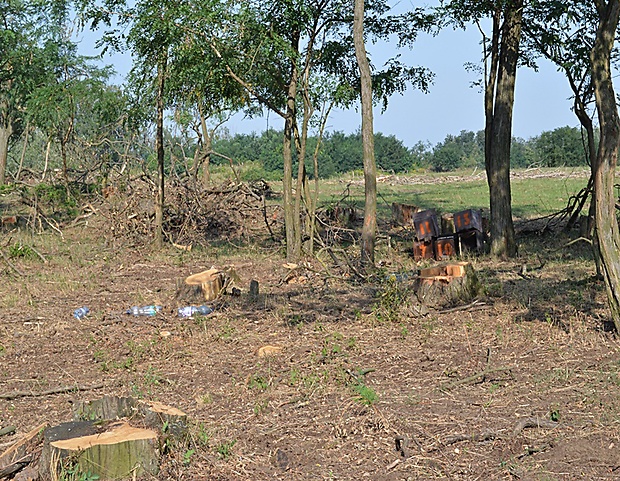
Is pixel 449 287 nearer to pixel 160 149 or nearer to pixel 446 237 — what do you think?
pixel 446 237

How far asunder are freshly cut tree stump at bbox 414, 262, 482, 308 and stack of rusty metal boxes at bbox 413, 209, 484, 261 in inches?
155

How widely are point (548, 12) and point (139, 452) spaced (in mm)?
10077

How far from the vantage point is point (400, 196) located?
2689 cm

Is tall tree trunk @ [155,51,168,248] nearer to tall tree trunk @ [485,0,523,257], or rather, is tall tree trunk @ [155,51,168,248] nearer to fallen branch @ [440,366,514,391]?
tall tree trunk @ [485,0,523,257]

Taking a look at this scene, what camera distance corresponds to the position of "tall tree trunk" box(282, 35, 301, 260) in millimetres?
12820

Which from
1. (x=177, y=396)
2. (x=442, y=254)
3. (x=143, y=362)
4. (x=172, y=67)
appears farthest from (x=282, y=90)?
(x=177, y=396)

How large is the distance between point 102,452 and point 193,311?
4.91 metres

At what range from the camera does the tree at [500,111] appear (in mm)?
12492

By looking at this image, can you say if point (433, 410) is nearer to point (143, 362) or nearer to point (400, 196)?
point (143, 362)

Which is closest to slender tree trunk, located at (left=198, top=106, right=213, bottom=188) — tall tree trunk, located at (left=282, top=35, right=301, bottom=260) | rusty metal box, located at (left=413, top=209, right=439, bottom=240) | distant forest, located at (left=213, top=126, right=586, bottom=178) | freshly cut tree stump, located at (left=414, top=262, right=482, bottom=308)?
tall tree trunk, located at (left=282, top=35, right=301, bottom=260)

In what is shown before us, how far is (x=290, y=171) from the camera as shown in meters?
13.2

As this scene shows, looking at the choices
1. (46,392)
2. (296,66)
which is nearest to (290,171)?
(296,66)

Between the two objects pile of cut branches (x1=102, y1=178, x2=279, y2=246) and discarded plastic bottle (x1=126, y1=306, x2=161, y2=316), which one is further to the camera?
pile of cut branches (x1=102, y1=178, x2=279, y2=246)

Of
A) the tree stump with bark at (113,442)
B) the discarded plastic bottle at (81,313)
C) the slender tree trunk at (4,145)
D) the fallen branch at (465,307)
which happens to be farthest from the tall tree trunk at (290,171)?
the slender tree trunk at (4,145)
